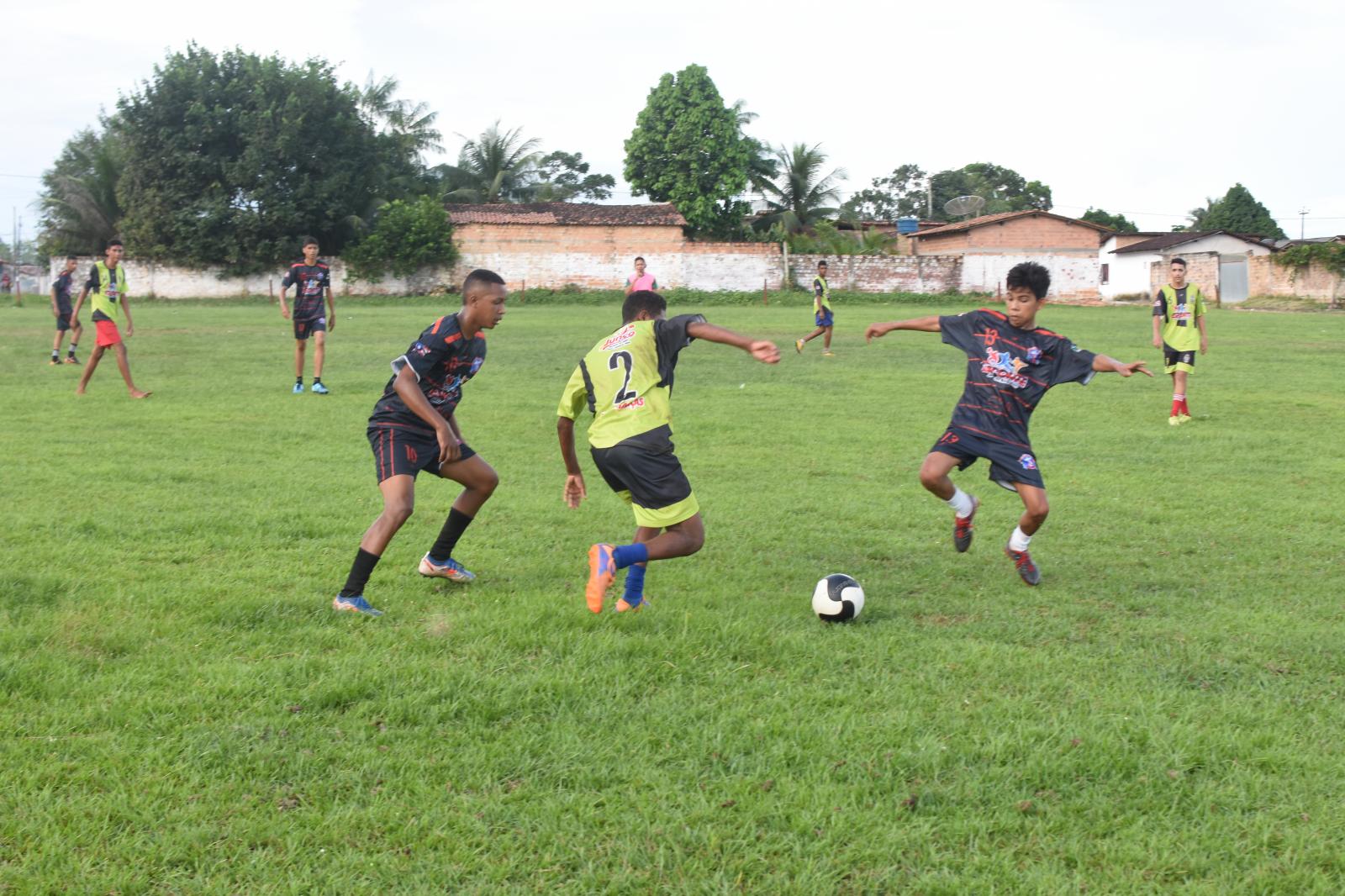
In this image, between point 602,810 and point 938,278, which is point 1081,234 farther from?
point 602,810

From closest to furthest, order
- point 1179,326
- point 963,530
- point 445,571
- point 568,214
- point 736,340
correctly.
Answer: point 736,340 → point 445,571 → point 963,530 → point 1179,326 → point 568,214

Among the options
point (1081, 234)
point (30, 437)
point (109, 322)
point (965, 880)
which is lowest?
point (965, 880)

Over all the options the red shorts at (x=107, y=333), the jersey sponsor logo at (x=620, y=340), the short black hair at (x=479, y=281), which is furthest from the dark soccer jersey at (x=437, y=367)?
the red shorts at (x=107, y=333)

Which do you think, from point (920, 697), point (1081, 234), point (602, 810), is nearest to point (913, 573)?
point (920, 697)

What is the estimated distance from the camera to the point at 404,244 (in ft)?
147

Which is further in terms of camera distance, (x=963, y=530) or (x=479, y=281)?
(x=963, y=530)

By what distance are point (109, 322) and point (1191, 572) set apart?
39.0 feet

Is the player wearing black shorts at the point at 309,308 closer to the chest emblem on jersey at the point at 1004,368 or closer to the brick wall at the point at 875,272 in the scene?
the chest emblem on jersey at the point at 1004,368

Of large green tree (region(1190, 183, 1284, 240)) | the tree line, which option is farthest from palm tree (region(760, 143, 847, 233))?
large green tree (region(1190, 183, 1284, 240))

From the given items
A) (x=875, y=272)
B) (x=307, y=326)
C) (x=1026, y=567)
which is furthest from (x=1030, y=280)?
(x=875, y=272)

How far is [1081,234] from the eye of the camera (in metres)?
51.0

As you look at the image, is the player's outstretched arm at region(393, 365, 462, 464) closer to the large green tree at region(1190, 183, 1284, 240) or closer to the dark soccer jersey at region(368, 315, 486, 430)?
the dark soccer jersey at region(368, 315, 486, 430)

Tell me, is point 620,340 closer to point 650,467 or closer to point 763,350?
point 650,467

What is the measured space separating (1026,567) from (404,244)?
137 ft
